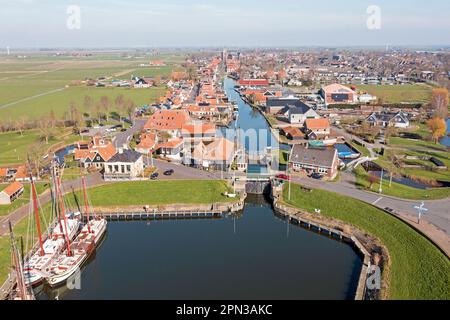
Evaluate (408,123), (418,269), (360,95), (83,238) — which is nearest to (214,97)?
(360,95)

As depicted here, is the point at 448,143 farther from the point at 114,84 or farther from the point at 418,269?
the point at 114,84

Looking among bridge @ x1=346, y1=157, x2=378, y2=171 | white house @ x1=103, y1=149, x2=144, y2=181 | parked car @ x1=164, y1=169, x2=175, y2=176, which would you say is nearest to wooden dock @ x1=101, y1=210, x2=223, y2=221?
white house @ x1=103, y1=149, x2=144, y2=181

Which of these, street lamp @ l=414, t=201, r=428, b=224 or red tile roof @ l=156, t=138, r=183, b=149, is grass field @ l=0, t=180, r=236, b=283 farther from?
street lamp @ l=414, t=201, r=428, b=224

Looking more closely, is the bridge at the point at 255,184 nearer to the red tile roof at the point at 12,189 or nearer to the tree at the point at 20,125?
the red tile roof at the point at 12,189

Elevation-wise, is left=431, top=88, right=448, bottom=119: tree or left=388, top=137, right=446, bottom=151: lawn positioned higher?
left=431, top=88, right=448, bottom=119: tree

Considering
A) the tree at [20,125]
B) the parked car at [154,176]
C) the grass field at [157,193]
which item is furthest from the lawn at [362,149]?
the tree at [20,125]
